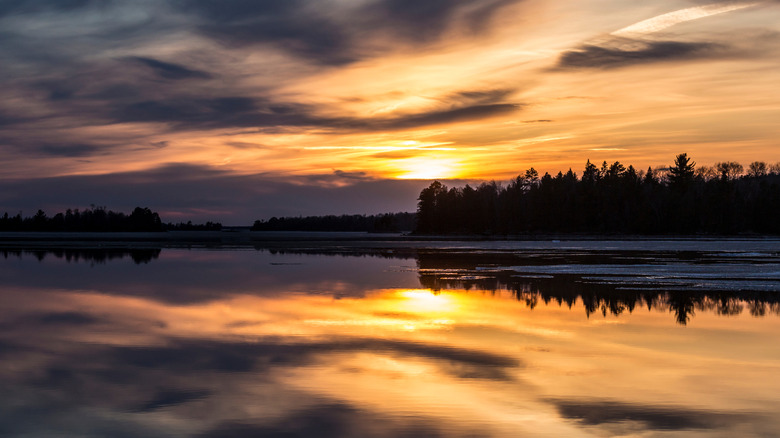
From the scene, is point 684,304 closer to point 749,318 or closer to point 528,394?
point 749,318

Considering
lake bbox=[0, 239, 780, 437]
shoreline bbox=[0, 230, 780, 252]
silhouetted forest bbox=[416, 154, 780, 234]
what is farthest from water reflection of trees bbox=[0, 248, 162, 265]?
silhouetted forest bbox=[416, 154, 780, 234]

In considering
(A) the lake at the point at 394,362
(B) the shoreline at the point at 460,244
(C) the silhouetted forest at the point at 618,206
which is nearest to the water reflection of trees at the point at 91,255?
(B) the shoreline at the point at 460,244

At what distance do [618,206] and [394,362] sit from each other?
136 metres

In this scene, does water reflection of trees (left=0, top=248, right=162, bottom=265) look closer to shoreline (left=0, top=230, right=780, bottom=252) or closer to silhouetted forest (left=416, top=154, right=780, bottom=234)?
shoreline (left=0, top=230, right=780, bottom=252)

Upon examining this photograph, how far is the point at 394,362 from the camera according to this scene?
13.0 m

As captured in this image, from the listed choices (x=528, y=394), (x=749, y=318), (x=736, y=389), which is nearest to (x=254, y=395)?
(x=528, y=394)

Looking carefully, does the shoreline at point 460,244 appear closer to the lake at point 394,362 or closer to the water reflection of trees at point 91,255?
the water reflection of trees at point 91,255

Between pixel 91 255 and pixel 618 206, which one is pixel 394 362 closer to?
pixel 91 255

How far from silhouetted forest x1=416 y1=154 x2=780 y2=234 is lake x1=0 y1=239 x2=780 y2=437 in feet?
386

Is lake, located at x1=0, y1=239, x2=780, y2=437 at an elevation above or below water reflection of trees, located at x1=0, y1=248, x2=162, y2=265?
below

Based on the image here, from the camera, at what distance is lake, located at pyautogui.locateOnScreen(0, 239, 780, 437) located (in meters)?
9.27

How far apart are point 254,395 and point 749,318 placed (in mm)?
14080

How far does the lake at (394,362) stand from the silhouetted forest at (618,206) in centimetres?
11761

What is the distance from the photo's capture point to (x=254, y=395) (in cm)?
1057
